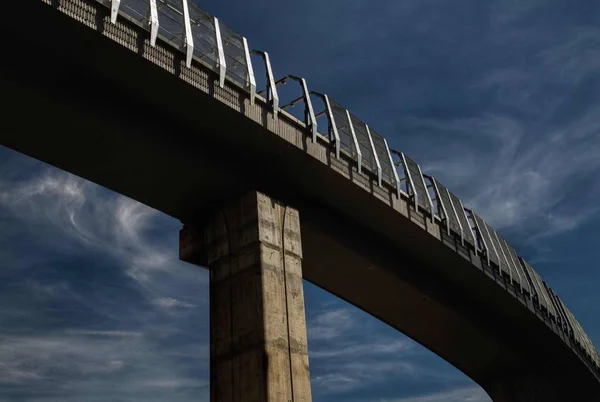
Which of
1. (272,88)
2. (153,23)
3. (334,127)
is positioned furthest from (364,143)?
(153,23)

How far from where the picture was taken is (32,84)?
14.4 metres

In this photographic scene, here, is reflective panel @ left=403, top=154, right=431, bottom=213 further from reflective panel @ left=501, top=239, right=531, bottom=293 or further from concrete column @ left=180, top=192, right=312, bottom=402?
reflective panel @ left=501, top=239, right=531, bottom=293

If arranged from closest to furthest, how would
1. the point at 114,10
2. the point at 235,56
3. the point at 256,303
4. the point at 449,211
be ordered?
1. the point at 114,10
2. the point at 256,303
3. the point at 235,56
4. the point at 449,211

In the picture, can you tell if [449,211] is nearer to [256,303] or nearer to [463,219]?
[463,219]

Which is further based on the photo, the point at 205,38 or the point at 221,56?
the point at 205,38

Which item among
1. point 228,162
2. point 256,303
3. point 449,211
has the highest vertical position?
point 449,211

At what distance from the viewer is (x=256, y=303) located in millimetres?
16672

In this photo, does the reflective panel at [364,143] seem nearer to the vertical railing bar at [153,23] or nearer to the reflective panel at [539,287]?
the vertical railing bar at [153,23]

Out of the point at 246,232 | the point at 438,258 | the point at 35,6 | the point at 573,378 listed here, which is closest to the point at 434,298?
the point at 438,258

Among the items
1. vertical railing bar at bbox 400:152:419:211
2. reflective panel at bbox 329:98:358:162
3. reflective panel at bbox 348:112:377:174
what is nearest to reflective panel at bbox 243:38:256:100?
reflective panel at bbox 329:98:358:162

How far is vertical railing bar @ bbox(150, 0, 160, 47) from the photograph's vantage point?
14039 mm

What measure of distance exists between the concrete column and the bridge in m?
0.04

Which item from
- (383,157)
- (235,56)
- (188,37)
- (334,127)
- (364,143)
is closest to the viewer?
(188,37)

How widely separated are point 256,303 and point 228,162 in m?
4.01
